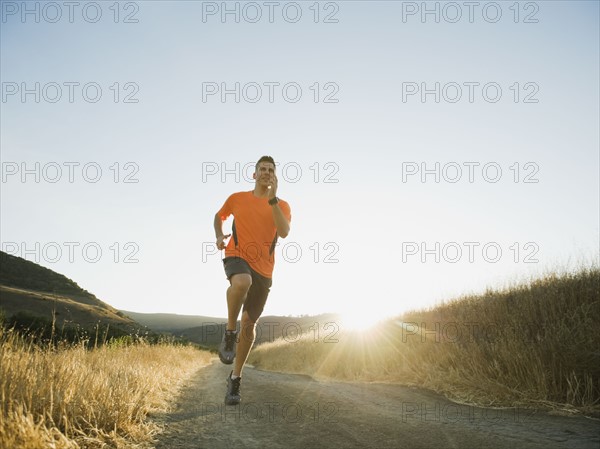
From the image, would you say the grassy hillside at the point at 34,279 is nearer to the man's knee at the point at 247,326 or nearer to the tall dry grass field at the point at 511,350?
the tall dry grass field at the point at 511,350

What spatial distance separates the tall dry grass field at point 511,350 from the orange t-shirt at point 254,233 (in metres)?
3.40

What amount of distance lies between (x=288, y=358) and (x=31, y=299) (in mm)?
51792

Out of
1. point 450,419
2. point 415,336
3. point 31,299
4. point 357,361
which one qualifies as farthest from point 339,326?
point 31,299

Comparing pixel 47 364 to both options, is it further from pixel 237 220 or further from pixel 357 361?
pixel 357 361

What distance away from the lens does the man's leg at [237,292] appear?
4.40m

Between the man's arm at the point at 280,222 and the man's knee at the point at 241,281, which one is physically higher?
the man's arm at the point at 280,222

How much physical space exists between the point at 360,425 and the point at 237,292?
6.23 ft

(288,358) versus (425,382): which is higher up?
(425,382)

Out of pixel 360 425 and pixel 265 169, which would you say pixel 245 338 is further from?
pixel 265 169

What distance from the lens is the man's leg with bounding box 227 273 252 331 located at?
4398 mm

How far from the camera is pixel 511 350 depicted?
5.32 metres

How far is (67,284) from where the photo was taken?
83688 mm

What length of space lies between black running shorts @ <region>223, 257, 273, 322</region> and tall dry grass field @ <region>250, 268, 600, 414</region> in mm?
3130

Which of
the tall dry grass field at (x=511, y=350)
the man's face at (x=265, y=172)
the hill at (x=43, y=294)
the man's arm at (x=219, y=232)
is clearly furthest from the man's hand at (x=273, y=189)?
the hill at (x=43, y=294)
